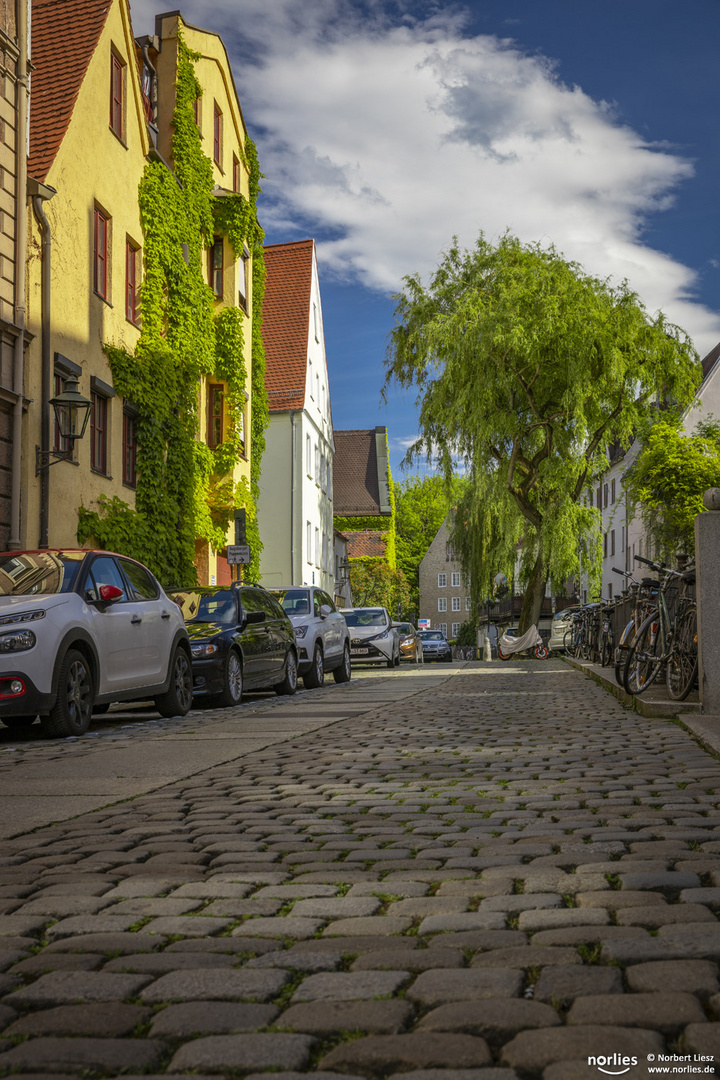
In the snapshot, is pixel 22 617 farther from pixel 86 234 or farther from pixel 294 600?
pixel 86 234

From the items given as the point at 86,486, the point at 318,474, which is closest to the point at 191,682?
the point at 86,486

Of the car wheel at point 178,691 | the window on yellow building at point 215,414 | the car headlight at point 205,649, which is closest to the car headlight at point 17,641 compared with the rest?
the car wheel at point 178,691

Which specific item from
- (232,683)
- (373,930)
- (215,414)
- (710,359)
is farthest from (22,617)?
(710,359)

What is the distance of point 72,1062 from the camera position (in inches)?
97.4

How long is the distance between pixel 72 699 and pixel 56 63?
615 inches

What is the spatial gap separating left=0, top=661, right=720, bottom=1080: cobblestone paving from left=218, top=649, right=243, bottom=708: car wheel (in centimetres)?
773

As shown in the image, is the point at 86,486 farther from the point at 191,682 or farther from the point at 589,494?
the point at 589,494

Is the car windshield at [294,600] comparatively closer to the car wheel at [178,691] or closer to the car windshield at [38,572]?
the car wheel at [178,691]

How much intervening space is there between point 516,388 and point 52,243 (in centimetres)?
1570

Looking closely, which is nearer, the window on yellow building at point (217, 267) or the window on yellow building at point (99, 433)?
the window on yellow building at point (99, 433)

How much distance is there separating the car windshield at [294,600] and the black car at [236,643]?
278 cm

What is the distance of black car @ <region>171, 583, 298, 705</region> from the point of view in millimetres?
14641

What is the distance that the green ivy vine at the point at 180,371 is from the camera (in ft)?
76.9

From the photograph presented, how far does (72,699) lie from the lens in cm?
1041
